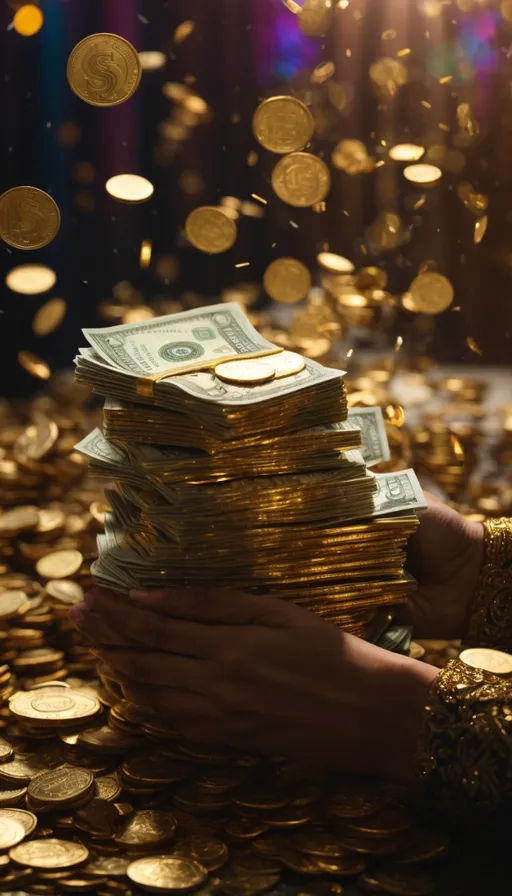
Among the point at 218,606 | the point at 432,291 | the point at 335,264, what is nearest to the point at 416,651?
the point at 218,606

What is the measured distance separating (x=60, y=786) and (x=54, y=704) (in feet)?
0.79

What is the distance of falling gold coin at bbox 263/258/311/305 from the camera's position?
11.7ft

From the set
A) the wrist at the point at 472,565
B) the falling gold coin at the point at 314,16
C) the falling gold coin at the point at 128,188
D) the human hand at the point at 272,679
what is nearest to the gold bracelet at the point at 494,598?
the wrist at the point at 472,565

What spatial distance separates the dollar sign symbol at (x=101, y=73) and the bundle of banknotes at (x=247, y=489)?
2.78ft

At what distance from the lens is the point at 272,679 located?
151 cm

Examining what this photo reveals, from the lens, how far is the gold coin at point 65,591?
86.7 inches

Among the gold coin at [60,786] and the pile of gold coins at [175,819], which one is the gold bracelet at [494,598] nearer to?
the pile of gold coins at [175,819]

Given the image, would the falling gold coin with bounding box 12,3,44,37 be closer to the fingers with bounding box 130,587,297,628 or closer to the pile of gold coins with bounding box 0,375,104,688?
the pile of gold coins with bounding box 0,375,104,688

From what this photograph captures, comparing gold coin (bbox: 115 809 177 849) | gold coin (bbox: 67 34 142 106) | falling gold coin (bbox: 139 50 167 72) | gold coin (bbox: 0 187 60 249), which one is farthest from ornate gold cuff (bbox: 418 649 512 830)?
falling gold coin (bbox: 139 50 167 72)

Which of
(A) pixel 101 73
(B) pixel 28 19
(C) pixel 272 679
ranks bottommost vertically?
(C) pixel 272 679

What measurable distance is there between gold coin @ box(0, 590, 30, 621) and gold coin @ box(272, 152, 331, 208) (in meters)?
1.57

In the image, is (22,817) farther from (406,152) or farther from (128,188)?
(406,152)

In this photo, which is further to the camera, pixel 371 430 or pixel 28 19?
pixel 28 19

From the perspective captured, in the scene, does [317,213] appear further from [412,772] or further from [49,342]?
[412,772]
